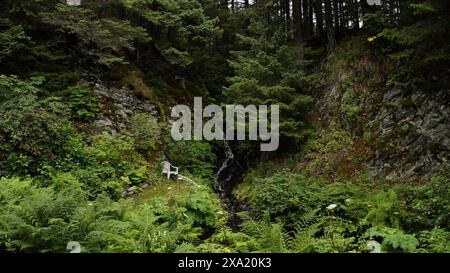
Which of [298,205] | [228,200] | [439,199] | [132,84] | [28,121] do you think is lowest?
[228,200]

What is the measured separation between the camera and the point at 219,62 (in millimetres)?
21938

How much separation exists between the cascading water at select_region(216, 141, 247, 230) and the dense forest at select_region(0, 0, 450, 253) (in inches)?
3.3

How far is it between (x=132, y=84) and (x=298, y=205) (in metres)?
10.3

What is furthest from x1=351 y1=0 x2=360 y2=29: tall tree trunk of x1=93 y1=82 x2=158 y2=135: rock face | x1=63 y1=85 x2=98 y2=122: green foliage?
x1=63 y1=85 x2=98 y2=122: green foliage

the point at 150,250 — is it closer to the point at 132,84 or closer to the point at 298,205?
the point at 298,205

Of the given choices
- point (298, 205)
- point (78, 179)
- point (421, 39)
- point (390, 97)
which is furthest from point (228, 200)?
point (421, 39)

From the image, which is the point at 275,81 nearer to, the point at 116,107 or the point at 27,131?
the point at 116,107

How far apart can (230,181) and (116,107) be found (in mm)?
5729

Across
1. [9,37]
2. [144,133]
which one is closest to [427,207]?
[144,133]

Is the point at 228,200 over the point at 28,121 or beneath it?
beneath

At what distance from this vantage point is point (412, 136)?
1151 centimetres

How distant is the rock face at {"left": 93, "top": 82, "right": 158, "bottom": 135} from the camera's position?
566 inches
